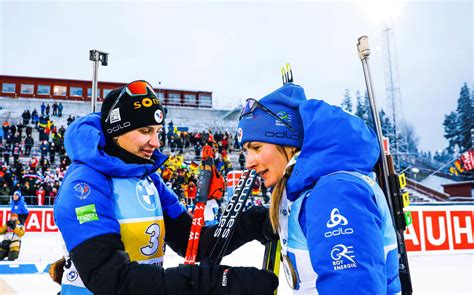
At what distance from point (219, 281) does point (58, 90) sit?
43226 mm

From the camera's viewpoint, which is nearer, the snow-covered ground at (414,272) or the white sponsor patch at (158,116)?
the white sponsor patch at (158,116)

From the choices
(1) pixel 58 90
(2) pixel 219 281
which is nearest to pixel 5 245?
(2) pixel 219 281

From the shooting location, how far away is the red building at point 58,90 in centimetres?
3931

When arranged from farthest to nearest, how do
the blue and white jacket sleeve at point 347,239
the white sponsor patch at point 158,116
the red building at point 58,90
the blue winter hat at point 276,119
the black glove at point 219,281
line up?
the red building at point 58,90, the white sponsor patch at point 158,116, the blue winter hat at point 276,119, the black glove at point 219,281, the blue and white jacket sleeve at point 347,239

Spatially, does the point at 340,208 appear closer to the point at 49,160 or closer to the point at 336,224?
the point at 336,224

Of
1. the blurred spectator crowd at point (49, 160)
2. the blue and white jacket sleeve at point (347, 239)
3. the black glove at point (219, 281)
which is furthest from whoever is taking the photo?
the blurred spectator crowd at point (49, 160)

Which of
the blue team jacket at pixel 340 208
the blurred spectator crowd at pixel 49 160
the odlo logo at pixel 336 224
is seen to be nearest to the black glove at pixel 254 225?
the blue team jacket at pixel 340 208

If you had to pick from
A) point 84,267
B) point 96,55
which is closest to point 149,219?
point 84,267

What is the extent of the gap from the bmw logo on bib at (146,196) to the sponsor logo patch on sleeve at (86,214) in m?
0.34

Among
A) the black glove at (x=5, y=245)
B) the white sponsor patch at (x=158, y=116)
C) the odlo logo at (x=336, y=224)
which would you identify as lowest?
the black glove at (x=5, y=245)

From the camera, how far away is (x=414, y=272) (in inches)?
269

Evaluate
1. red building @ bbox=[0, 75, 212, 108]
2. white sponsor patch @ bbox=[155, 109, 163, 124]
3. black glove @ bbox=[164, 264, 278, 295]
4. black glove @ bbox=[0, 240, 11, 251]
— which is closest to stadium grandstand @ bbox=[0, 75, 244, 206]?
red building @ bbox=[0, 75, 212, 108]

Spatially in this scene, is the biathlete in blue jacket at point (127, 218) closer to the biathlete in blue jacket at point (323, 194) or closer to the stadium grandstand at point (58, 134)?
the biathlete in blue jacket at point (323, 194)

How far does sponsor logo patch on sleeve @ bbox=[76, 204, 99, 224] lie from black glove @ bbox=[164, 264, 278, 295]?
0.48 m
